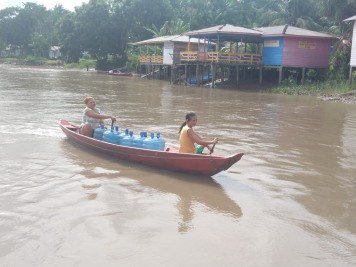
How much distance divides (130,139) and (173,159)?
124cm

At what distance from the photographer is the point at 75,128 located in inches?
399

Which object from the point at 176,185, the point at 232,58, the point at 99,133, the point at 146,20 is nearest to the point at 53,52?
the point at 146,20

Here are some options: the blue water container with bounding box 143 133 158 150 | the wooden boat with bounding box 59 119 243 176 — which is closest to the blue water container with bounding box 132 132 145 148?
the blue water container with bounding box 143 133 158 150

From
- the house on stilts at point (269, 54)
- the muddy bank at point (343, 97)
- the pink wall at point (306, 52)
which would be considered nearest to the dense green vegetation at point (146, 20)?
the pink wall at point (306, 52)

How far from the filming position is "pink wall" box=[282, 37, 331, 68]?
2756 centimetres

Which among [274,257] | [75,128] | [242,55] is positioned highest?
[242,55]

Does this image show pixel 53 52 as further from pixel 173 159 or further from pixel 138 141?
pixel 173 159

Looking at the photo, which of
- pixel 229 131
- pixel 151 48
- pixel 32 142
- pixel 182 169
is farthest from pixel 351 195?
pixel 151 48

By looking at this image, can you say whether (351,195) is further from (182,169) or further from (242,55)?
(242,55)

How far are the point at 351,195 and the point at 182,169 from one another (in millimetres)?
2705

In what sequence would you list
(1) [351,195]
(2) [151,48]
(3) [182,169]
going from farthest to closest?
(2) [151,48] → (3) [182,169] → (1) [351,195]

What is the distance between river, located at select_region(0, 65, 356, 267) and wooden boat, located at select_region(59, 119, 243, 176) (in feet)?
0.46

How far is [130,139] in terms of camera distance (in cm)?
827

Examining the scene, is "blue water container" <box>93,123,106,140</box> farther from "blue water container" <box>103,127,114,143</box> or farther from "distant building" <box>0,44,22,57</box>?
"distant building" <box>0,44,22,57</box>
